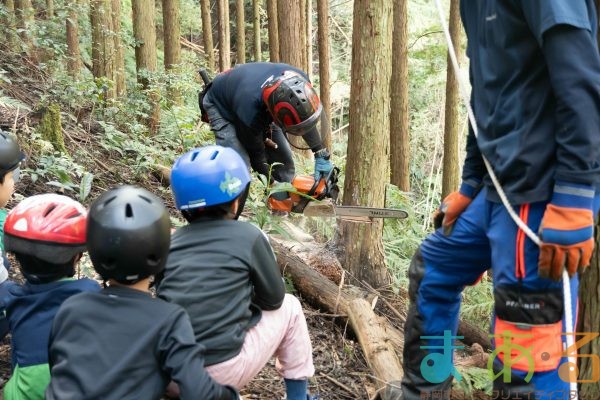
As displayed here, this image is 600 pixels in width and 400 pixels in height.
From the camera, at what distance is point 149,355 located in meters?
1.94

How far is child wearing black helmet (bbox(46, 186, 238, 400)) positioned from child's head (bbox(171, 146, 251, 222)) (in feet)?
1.55

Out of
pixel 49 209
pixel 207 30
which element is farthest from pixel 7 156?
pixel 207 30

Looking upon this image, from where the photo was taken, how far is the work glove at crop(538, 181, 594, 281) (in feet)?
6.34

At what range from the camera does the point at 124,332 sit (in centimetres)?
194

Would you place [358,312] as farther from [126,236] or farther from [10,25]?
[10,25]

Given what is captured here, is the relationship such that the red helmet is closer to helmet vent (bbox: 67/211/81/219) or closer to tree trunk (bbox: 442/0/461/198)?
helmet vent (bbox: 67/211/81/219)

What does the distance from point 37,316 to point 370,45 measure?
387cm

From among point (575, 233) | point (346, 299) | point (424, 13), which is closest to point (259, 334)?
point (575, 233)

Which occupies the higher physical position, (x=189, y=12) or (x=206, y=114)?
(x=189, y=12)

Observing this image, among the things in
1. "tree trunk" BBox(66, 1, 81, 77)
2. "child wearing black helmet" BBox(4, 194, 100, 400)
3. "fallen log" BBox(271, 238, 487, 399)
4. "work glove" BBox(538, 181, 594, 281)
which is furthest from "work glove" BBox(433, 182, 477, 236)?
"tree trunk" BBox(66, 1, 81, 77)

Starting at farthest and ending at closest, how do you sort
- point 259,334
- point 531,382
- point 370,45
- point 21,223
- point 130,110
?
point 130,110 → point 370,45 → point 259,334 → point 21,223 → point 531,382

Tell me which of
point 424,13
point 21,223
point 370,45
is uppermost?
point 424,13

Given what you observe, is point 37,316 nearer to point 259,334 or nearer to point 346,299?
point 259,334

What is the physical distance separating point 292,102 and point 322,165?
65cm
